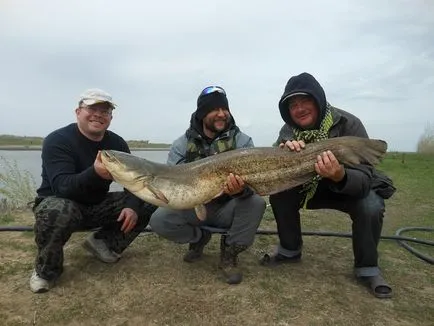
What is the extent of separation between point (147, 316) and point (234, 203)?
1.39 metres

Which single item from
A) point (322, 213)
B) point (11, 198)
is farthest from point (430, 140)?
point (11, 198)

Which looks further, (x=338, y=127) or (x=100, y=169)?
(x=338, y=127)

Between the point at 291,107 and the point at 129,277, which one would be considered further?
the point at 291,107

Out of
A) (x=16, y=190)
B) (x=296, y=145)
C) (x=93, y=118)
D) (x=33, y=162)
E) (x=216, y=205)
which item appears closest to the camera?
(x=296, y=145)

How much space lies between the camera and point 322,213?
23.9 ft

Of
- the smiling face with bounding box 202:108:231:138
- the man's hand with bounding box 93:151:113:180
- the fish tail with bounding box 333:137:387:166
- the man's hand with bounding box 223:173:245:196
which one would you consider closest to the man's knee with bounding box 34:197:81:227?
the man's hand with bounding box 93:151:113:180

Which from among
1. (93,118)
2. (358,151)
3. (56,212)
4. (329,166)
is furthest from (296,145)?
(56,212)

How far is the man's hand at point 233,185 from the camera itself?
3.83 meters

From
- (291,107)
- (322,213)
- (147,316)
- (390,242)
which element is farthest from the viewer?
(322,213)

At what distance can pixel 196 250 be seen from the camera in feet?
15.0

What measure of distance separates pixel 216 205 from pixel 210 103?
42.6 inches

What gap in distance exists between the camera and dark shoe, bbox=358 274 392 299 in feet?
12.2

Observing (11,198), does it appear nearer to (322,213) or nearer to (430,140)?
(322,213)

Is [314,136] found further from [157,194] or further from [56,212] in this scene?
[56,212]
